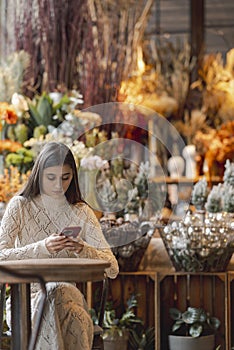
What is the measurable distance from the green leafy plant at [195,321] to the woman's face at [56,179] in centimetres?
132

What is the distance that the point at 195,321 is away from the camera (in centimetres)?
521

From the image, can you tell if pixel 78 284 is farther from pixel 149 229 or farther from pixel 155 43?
pixel 155 43

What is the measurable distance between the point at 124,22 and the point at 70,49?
65 cm

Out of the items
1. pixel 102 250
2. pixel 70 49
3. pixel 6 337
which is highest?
pixel 70 49

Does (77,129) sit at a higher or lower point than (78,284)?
higher

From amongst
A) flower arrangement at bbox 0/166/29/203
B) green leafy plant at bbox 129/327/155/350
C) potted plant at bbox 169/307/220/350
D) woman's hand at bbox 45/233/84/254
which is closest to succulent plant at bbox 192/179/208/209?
potted plant at bbox 169/307/220/350

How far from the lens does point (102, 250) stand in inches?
168

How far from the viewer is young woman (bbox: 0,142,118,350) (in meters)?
3.99

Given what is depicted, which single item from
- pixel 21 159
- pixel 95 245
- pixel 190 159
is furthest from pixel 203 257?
pixel 190 159

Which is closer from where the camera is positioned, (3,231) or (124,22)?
(3,231)

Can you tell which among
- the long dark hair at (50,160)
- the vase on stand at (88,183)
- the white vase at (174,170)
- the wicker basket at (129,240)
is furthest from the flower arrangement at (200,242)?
the white vase at (174,170)

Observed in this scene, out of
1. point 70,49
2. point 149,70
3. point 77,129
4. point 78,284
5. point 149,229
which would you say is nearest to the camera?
point 78,284

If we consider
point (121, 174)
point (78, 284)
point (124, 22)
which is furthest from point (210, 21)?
point (78, 284)

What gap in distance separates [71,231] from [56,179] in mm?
433
